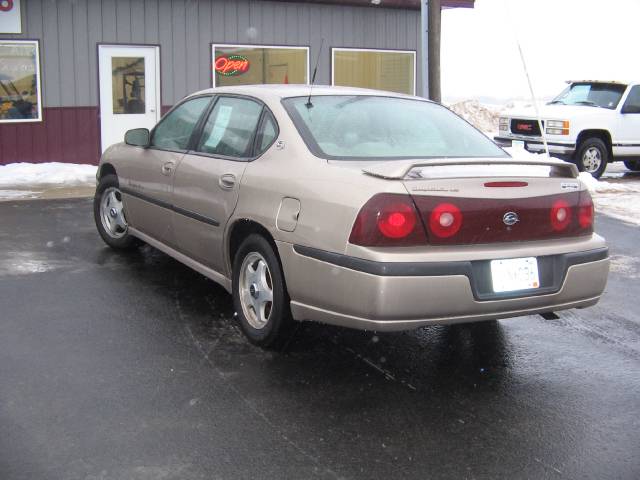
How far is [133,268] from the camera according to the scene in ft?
22.3

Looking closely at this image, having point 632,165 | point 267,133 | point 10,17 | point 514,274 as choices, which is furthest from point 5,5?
point 632,165

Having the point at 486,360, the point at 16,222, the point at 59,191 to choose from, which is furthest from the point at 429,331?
the point at 59,191

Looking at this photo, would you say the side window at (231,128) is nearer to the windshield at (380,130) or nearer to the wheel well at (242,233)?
the windshield at (380,130)

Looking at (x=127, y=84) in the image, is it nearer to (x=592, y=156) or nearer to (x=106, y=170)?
(x=106, y=170)

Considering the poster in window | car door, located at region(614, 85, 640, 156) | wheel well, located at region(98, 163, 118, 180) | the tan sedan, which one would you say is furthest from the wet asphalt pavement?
car door, located at region(614, 85, 640, 156)

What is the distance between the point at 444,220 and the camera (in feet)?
13.3

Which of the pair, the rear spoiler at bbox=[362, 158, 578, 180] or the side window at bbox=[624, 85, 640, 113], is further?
the side window at bbox=[624, 85, 640, 113]

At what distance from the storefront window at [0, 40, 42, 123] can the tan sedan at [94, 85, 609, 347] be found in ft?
31.2

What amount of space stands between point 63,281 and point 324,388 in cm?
296

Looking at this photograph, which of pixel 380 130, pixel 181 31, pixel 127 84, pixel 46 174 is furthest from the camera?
pixel 181 31

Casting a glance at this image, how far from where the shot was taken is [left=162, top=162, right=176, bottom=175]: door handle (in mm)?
5897

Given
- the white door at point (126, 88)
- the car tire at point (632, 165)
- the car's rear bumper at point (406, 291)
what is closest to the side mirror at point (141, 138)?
the car's rear bumper at point (406, 291)

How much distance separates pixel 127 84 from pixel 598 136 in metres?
8.69

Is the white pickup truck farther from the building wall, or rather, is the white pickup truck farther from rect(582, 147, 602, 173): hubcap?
the building wall
